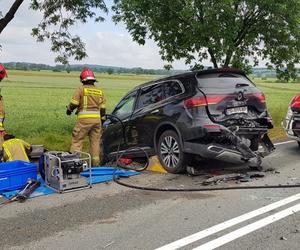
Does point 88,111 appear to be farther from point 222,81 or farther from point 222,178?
point 222,178

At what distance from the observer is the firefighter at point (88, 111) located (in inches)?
334

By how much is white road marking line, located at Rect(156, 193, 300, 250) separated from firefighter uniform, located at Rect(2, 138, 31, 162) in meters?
3.69

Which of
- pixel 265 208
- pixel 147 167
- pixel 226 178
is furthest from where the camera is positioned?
pixel 147 167

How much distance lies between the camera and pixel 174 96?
7.96 m

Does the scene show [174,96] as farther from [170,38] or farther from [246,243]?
[170,38]

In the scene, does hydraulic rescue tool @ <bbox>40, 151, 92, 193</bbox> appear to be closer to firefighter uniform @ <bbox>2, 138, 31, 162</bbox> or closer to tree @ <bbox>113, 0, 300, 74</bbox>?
firefighter uniform @ <bbox>2, 138, 31, 162</bbox>

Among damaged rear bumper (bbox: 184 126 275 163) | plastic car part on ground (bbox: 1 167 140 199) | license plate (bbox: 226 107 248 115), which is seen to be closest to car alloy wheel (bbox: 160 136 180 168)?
damaged rear bumper (bbox: 184 126 275 163)

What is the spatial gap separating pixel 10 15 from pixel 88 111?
530 centimetres

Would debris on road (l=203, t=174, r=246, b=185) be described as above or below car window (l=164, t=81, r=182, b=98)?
below

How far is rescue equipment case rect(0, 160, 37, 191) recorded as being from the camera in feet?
21.9

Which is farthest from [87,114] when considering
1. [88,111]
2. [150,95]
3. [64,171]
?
[64,171]

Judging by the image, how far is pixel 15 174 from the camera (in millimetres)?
6730

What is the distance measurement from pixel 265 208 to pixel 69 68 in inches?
389

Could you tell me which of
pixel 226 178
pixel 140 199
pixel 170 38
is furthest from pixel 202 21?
pixel 140 199
